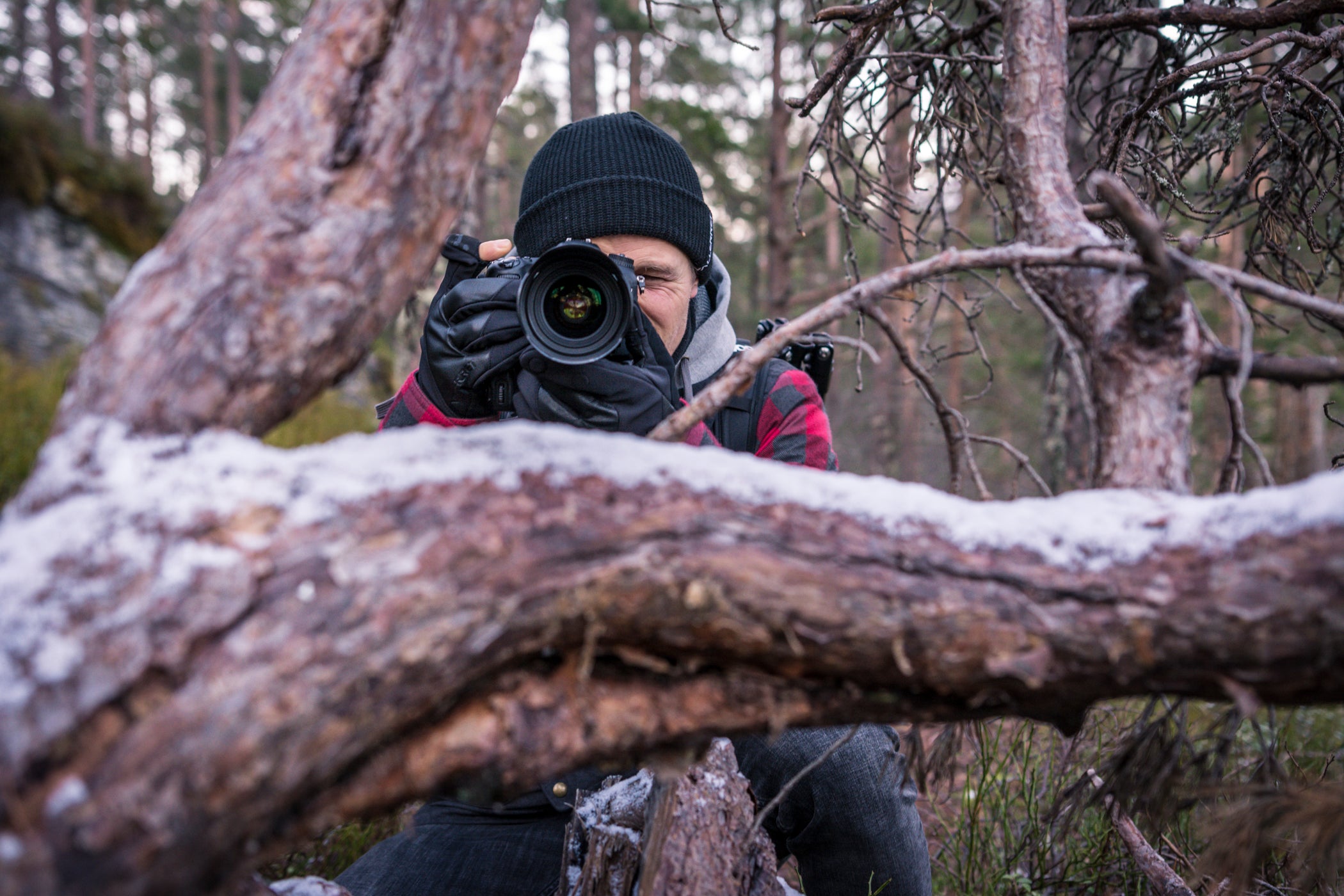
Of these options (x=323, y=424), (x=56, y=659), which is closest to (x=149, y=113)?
(x=323, y=424)

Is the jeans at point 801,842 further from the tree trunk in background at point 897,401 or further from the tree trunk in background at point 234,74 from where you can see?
Result: the tree trunk in background at point 234,74

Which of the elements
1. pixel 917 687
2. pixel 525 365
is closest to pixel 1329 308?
pixel 917 687

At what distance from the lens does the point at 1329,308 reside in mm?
970

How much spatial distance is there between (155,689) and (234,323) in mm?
383

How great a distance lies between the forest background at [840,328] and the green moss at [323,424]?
0.04 meters

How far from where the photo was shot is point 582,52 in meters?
7.75

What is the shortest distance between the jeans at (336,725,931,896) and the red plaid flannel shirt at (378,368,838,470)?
658 mm

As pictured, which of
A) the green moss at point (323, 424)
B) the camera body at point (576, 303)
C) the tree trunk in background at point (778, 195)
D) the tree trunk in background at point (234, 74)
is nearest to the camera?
the camera body at point (576, 303)

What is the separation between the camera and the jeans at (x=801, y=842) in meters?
1.63

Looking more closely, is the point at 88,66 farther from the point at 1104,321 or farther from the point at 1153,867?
the point at 1153,867

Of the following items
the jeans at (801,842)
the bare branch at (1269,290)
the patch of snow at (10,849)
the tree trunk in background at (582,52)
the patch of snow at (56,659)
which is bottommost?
the jeans at (801,842)

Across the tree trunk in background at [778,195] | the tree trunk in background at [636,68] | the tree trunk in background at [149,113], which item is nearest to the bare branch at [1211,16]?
the tree trunk in background at [778,195]

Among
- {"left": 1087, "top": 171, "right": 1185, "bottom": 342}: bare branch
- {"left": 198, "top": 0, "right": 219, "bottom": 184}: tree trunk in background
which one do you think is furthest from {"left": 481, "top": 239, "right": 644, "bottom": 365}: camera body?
{"left": 198, "top": 0, "right": 219, "bottom": 184}: tree trunk in background

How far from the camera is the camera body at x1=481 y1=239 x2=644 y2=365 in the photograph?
1.33 m
